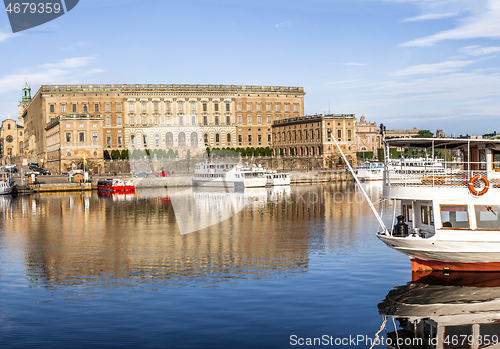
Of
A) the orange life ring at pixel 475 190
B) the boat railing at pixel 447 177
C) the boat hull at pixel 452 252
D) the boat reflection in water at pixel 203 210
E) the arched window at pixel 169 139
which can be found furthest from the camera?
the arched window at pixel 169 139

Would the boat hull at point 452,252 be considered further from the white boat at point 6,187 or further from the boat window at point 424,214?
the white boat at point 6,187

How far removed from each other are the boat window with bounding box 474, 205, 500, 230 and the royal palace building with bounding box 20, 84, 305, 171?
13950 centimetres

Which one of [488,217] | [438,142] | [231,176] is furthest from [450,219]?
[231,176]

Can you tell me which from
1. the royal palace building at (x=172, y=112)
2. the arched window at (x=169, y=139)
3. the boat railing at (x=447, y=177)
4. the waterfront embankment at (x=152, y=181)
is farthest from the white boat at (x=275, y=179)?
the boat railing at (x=447, y=177)

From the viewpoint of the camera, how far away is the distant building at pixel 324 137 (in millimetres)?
157625

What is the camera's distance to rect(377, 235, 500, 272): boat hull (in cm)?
2581

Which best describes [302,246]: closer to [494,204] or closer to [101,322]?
[494,204]

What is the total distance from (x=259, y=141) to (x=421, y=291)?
156660 millimetres

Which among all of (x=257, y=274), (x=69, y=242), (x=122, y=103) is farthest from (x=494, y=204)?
(x=122, y=103)

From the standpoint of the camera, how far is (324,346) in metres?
19.2

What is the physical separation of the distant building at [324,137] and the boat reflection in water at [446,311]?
127m

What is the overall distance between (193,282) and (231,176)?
78886mm

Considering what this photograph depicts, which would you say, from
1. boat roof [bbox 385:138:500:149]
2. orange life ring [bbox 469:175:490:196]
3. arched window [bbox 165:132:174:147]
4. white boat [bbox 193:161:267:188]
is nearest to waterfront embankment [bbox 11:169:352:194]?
white boat [bbox 193:161:267:188]

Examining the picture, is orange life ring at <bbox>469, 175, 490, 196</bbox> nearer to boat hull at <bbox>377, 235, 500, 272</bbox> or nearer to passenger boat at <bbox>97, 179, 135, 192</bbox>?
boat hull at <bbox>377, 235, 500, 272</bbox>
